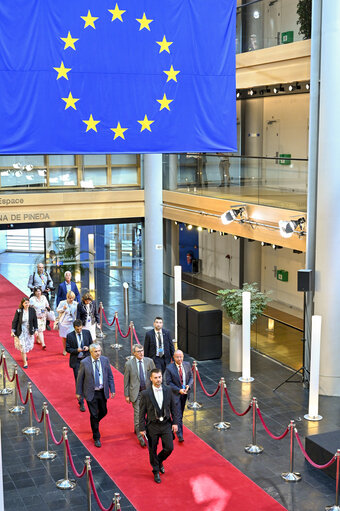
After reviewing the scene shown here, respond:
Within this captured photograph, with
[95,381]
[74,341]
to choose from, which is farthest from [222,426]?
[74,341]

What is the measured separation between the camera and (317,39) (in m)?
14.0

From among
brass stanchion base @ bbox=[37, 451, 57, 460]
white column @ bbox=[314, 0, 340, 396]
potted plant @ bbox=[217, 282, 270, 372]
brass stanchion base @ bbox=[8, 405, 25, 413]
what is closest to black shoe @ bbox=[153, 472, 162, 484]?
brass stanchion base @ bbox=[37, 451, 57, 460]

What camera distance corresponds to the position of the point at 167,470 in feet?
35.5

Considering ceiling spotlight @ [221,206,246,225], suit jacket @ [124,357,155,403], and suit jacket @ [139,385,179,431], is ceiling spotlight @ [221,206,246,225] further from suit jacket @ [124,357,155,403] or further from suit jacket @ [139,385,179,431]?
suit jacket @ [139,385,179,431]

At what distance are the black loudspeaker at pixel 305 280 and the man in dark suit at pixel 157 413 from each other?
4880mm

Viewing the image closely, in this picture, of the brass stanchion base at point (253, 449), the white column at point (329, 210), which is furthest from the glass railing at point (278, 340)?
the brass stanchion base at point (253, 449)

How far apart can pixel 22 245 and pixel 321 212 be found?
16.6 meters

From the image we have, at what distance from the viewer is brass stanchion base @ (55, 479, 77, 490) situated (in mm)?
10320

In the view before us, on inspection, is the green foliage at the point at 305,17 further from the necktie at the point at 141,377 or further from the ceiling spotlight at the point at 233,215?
the necktie at the point at 141,377

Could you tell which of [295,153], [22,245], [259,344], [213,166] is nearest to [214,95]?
[259,344]

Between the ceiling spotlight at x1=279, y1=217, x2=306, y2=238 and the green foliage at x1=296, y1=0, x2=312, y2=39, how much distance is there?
145 inches

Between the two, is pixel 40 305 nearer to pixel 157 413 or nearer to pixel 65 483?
pixel 65 483

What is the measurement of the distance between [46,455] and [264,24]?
1177cm

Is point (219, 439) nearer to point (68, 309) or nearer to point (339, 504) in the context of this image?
point (339, 504)
